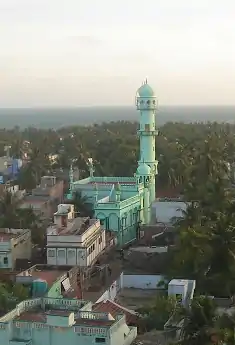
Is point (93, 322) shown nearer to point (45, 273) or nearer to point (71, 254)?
point (45, 273)

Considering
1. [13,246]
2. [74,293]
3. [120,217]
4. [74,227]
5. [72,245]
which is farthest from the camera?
[120,217]

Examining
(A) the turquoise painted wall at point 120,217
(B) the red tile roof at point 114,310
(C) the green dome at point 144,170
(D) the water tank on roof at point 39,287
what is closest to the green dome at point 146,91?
(C) the green dome at point 144,170

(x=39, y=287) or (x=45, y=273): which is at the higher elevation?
(x=39, y=287)

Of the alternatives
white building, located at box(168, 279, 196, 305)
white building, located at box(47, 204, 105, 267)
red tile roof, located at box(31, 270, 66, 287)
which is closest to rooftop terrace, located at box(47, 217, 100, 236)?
white building, located at box(47, 204, 105, 267)

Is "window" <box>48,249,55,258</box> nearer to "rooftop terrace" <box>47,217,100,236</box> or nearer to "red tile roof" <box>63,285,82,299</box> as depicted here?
"rooftop terrace" <box>47,217,100,236</box>

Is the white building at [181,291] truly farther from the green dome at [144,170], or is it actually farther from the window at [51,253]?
the green dome at [144,170]

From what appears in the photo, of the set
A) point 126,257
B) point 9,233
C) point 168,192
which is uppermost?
point 9,233

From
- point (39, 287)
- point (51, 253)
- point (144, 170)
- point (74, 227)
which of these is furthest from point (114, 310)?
point (144, 170)
